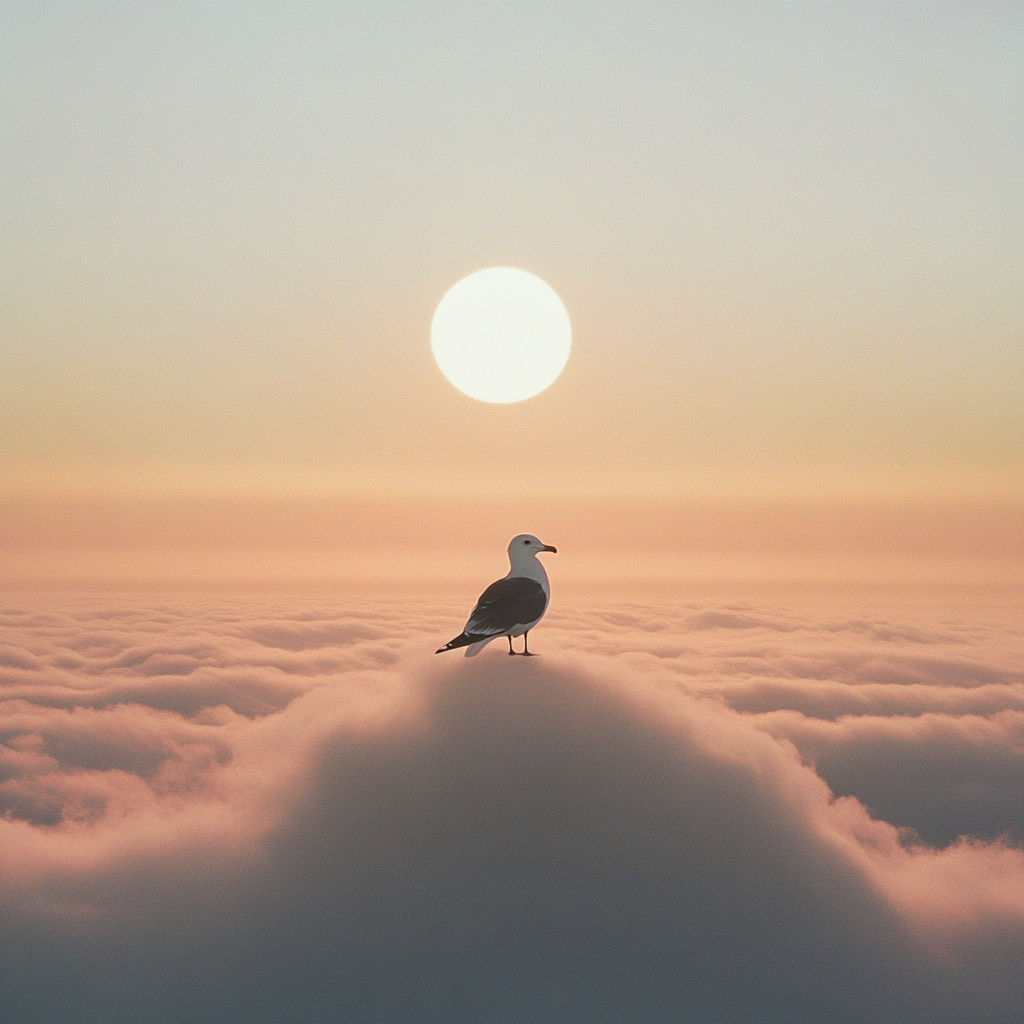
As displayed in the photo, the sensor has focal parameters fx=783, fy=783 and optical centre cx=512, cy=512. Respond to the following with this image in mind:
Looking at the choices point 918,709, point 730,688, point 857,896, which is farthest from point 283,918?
point 918,709

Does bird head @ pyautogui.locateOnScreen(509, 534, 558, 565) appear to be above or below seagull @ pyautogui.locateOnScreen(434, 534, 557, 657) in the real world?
above

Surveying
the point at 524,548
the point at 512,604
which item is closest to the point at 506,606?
the point at 512,604

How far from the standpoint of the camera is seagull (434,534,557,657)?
1730cm

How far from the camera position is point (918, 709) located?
130375 mm

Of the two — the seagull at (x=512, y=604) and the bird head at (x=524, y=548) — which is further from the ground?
the bird head at (x=524, y=548)

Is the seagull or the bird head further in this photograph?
the bird head

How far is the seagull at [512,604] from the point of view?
17.3 m

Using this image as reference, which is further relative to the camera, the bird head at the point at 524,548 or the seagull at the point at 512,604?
the bird head at the point at 524,548

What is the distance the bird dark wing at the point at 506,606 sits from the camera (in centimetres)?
1733

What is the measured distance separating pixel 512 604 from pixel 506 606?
0.48 ft

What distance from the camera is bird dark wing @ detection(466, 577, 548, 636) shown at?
17.3 m

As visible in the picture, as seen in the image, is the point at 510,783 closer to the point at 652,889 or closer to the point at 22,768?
the point at 652,889

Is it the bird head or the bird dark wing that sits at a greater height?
the bird head

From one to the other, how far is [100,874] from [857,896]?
38089mm
